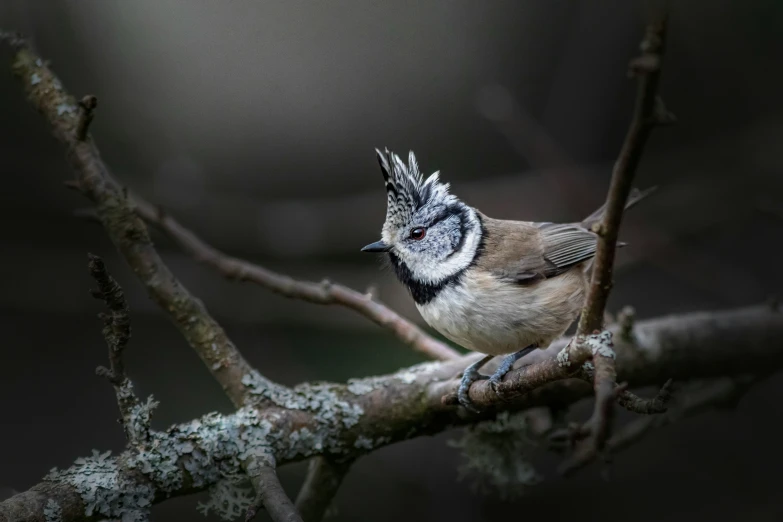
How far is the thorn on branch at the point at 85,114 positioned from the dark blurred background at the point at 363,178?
198cm

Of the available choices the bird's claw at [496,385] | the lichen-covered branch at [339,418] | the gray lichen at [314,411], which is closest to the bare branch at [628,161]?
the lichen-covered branch at [339,418]

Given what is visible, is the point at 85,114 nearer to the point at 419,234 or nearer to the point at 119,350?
the point at 119,350

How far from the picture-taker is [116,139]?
214 inches

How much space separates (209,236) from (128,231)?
278cm

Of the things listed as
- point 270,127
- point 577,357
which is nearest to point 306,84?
point 270,127

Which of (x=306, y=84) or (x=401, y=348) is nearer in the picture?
(x=401, y=348)

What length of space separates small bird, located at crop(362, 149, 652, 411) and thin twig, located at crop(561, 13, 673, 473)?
0.76 meters

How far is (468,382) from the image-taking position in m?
2.77

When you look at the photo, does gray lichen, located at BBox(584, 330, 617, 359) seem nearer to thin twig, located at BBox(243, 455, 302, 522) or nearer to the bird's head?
thin twig, located at BBox(243, 455, 302, 522)

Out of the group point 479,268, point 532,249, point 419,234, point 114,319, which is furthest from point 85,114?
point 532,249

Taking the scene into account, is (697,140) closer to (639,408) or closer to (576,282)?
(576,282)

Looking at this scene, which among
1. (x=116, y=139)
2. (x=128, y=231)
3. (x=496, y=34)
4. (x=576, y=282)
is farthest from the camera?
(x=496, y=34)

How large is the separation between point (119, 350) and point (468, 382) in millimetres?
1308

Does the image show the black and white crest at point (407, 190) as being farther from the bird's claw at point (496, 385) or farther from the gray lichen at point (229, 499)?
the gray lichen at point (229, 499)
